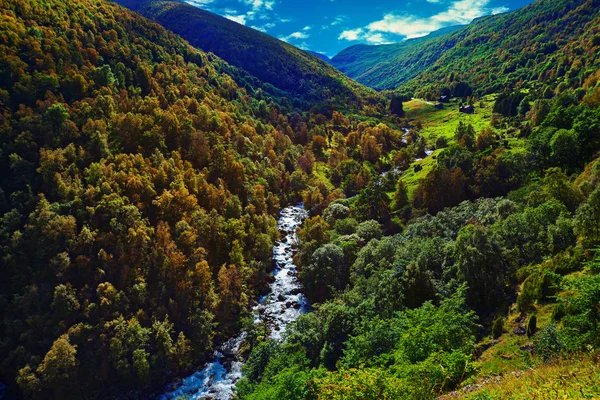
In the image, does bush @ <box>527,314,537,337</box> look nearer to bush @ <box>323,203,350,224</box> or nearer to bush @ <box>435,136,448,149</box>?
bush @ <box>323,203,350,224</box>

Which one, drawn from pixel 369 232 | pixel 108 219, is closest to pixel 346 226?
pixel 369 232

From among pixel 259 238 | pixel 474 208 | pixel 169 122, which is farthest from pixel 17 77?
pixel 474 208

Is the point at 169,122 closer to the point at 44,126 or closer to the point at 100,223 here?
the point at 44,126

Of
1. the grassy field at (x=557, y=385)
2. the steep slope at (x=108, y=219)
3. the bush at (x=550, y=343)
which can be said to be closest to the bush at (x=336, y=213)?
the steep slope at (x=108, y=219)

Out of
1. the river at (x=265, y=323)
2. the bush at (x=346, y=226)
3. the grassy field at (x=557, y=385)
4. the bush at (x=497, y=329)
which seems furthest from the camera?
A: the bush at (x=346, y=226)

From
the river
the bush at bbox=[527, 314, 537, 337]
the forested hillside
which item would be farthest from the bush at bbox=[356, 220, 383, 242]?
the bush at bbox=[527, 314, 537, 337]

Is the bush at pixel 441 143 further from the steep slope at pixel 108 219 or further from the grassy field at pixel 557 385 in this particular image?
the grassy field at pixel 557 385

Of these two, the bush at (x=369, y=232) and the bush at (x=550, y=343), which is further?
the bush at (x=369, y=232)
